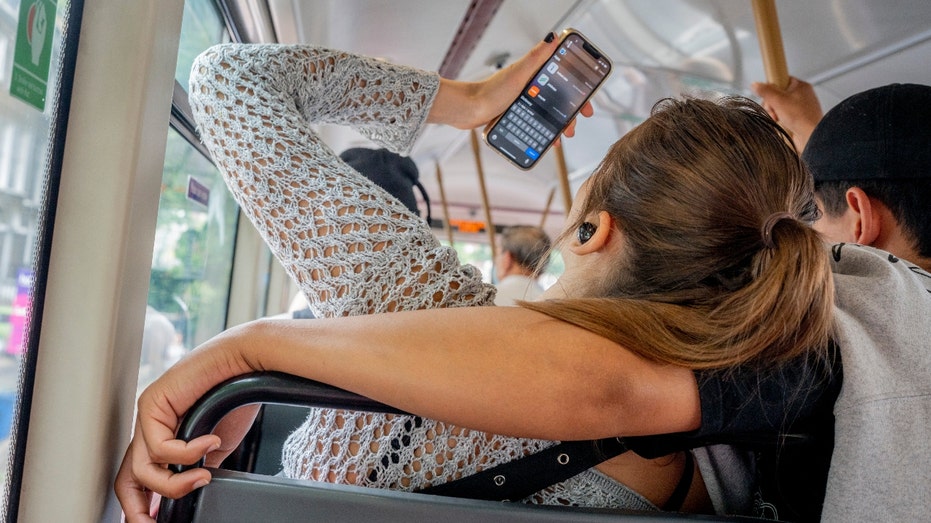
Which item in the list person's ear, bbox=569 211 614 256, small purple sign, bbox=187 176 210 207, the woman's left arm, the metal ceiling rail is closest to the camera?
the woman's left arm

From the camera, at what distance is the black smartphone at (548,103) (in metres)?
1.37

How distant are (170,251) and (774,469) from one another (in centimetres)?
184

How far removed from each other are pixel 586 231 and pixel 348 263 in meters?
0.32

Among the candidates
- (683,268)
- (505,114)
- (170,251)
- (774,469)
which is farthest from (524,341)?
(170,251)

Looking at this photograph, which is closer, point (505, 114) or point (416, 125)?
point (416, 125)

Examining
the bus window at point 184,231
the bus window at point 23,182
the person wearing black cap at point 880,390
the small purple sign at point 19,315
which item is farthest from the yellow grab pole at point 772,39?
the small purple sign at point 19,315

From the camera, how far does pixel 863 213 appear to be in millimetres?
1311

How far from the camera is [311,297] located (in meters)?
0.92

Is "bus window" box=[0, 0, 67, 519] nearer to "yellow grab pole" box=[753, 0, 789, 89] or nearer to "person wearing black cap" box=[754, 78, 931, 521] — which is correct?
"person wearing black cap" box=[754, 78, 931, 521]

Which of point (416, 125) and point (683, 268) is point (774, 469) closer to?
point (683, 268)

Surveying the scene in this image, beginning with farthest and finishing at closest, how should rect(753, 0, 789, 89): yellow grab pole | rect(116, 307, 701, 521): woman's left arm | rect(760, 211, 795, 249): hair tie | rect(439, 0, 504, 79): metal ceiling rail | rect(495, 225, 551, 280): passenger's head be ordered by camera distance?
rect(495, 225, 551, 280): passenger's head → rect(439, 0, 504, 79): metal ceiling rail → rect(753, 0, 789, 89): yellow grab pole → rect(760, 211, 795, 249): hair tie → rect(116, 307, 701, 521): woman's left arm

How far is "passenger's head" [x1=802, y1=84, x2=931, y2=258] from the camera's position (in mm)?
1271

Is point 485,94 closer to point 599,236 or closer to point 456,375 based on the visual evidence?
point 599,236

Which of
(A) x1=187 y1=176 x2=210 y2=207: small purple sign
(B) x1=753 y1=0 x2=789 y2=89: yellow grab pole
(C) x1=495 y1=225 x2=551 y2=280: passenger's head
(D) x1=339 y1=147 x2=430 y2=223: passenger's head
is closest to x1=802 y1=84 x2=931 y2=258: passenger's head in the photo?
(B) x1=753 y1=0 x2=789 y2=89: yellow grab pole
